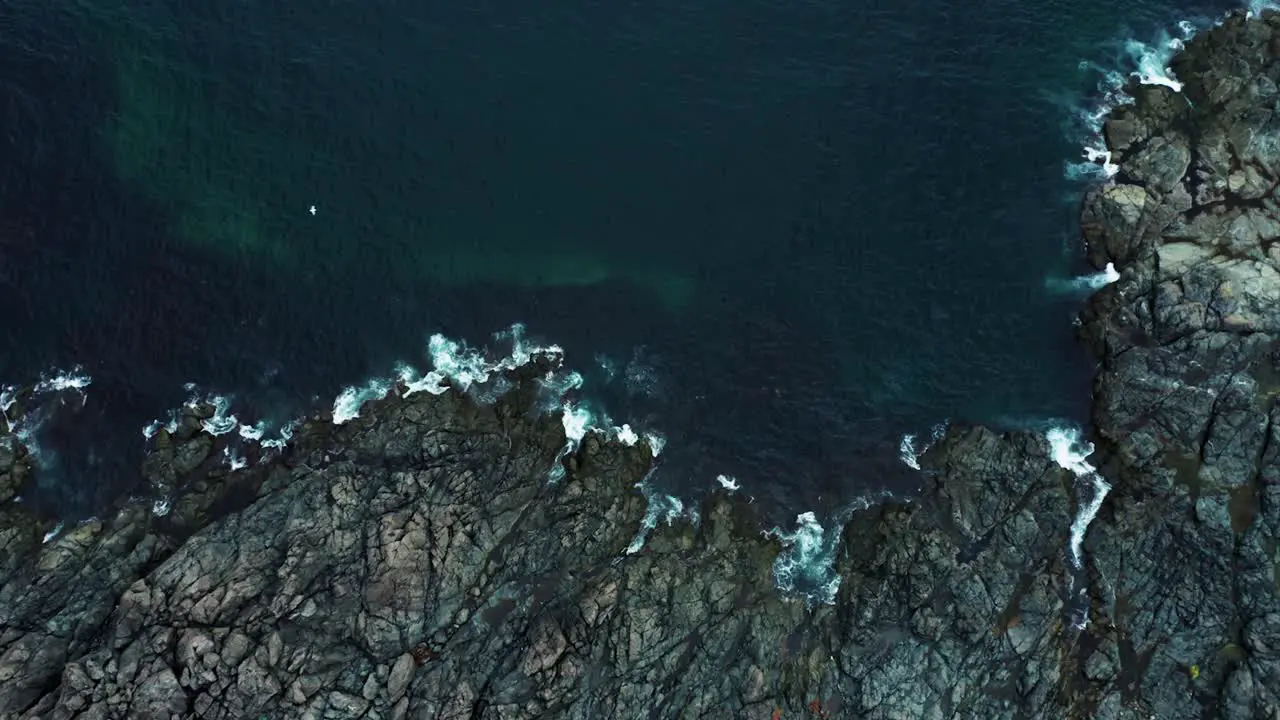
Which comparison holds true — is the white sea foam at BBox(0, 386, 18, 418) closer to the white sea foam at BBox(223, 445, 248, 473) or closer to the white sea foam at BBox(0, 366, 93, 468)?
the white sea foam at BBox(0, 366, 93, 468)

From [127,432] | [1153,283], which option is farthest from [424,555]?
[1153,283]

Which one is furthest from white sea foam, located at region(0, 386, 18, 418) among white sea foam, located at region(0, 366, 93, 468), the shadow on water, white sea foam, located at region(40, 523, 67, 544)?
white sea foam, located at region(40, 523, 67, 544)

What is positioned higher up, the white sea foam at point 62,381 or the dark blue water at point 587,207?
the dark blue water at point 587,207

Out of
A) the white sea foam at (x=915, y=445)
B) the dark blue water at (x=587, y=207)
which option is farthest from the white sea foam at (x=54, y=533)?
the white sea foam at (x=915, y=445)

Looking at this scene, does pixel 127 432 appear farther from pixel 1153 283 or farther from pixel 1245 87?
pixel 1245 87

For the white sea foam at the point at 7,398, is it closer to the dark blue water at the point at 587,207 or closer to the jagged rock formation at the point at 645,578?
the dark blue water at the point at 587,207

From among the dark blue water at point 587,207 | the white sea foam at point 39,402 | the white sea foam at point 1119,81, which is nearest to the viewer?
the white sea foam at point 39,402
